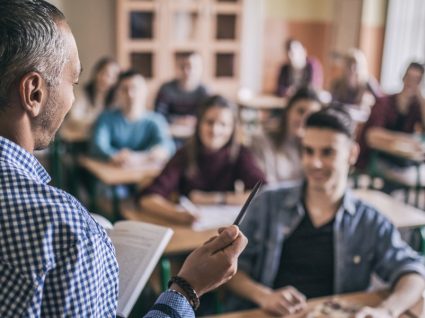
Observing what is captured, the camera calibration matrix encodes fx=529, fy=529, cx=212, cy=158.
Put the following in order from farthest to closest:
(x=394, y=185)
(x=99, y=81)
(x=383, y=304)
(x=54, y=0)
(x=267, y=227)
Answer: (x=54, y=0) < (x=99, y=81) < (x=394, y=185) < (x=267, y=227) < (x=383, y=304)

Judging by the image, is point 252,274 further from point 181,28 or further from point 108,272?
point 181,28

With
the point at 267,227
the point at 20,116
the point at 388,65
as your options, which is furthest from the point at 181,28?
the point at 20,116

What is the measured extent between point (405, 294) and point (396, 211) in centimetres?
104

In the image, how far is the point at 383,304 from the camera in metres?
1.54

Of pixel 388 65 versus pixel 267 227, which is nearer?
pixel 267 227

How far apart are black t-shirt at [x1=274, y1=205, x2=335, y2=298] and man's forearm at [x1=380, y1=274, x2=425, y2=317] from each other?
0.93 feet

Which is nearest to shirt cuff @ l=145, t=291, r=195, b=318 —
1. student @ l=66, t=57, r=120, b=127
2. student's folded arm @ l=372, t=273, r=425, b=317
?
student's folded arm @ l=372, t=273, r=425, b=317

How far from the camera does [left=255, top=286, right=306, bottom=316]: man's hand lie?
4.92 feet

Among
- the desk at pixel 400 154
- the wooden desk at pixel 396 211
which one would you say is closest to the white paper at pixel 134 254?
the wooden desk at pixel 396 211

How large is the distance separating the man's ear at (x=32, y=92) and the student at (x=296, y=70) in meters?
6.15

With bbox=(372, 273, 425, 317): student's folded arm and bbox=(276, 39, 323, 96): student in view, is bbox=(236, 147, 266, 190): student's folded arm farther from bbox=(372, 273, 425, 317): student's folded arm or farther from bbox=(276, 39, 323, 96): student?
bbox=(276, 39, 323, 96): student

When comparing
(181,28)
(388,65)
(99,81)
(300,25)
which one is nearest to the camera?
(99,81)

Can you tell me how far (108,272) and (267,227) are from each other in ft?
4.00

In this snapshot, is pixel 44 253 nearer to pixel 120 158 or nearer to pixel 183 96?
pixel 120 158
